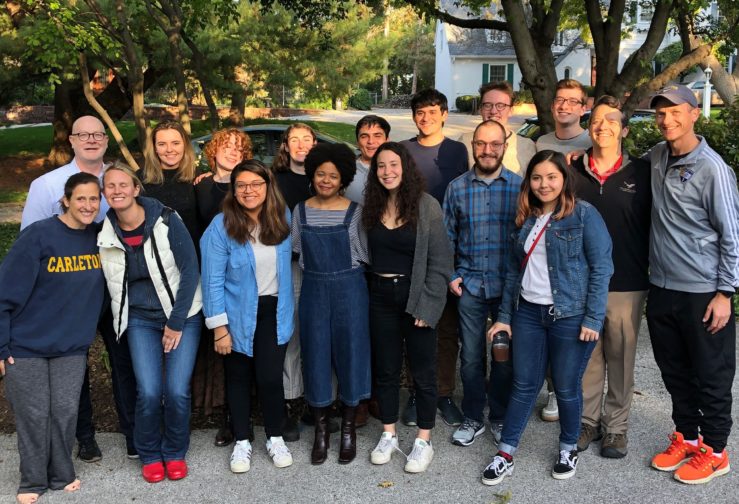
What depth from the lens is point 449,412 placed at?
451cm

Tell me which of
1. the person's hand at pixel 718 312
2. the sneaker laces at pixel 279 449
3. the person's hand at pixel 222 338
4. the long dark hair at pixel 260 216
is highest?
the long dark hair at pixel 260 216

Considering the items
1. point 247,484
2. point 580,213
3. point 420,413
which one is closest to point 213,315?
point 247,484

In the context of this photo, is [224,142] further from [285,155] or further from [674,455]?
[674,455]

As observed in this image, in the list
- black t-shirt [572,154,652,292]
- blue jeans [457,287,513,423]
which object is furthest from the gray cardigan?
black t-shirt [572,154,652,292]

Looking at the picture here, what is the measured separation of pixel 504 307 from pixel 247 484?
5.77ft

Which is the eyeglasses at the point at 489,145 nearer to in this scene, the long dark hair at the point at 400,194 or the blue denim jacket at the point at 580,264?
the long dark hair at the point at 400,194

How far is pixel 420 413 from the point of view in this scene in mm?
4020

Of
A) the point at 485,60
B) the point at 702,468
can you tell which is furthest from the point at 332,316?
the point at 485,60

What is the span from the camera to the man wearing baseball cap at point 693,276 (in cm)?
350

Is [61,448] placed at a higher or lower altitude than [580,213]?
lower

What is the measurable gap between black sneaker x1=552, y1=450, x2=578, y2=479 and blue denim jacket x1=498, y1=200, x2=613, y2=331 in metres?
0.77

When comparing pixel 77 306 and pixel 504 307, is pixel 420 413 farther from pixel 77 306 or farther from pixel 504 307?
pixel 77 306

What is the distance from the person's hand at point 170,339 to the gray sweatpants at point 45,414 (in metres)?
0.45

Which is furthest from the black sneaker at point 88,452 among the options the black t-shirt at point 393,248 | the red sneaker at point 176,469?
the black t-shirt at point 393,248
